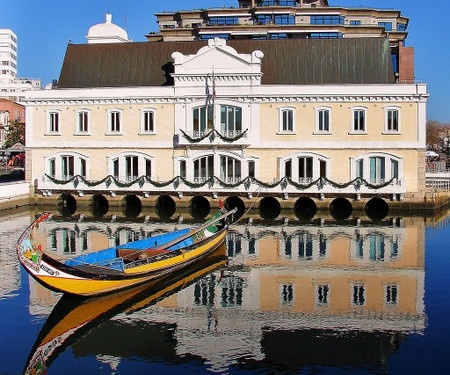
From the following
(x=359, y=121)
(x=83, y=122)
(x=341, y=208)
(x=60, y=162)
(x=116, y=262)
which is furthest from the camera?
(x=60, y=162)

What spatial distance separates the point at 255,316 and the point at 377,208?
27116 millimetres

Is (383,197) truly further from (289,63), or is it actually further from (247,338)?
(247,338)

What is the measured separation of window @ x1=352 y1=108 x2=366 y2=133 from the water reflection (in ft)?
39.5

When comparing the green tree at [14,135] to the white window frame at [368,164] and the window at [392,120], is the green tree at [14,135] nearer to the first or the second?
the white window frame at [368,164]

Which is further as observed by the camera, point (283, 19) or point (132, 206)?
point (283, 19)

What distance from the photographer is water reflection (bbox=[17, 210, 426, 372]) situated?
17359mm

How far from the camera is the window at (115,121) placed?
152 ft

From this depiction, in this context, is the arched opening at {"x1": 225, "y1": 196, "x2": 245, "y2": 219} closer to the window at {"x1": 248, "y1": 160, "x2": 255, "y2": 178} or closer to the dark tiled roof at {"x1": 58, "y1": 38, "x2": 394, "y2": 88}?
the window at {"x1": 248, "y1": 160, "x2": 255, "y2": 178}

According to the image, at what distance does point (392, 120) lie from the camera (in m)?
44.1

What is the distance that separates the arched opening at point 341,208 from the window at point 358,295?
18.2m

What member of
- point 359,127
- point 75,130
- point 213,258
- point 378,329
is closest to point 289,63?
point 359,127

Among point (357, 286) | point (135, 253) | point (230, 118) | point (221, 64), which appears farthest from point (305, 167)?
point (135, 253)

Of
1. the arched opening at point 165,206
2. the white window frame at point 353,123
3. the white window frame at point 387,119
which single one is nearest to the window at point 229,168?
the arched opening at point 165,206

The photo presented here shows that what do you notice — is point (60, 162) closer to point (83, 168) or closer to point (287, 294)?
point (83, 168)
